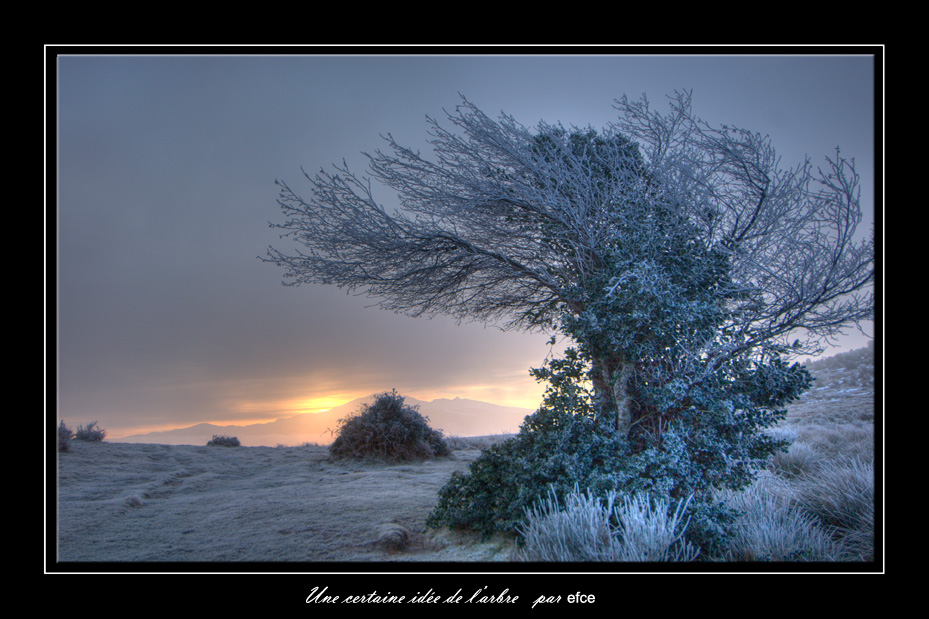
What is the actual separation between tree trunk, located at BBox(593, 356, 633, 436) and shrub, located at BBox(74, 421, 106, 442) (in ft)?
49.5

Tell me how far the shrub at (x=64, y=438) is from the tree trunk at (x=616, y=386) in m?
12.9

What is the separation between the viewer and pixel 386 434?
13234mm

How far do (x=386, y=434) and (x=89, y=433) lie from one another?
8.96 m

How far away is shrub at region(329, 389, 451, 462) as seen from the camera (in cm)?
1314

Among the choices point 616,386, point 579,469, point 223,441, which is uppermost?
point 616,386

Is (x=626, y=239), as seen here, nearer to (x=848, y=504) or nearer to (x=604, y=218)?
(x=604, y=218)

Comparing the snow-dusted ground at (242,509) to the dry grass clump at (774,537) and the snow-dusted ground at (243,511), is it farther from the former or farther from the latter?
the dry grass clump at (774,537)

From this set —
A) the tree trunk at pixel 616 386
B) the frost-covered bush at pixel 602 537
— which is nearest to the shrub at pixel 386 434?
the tree trunk at pixel 616 386

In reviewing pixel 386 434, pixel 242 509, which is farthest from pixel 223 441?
pixel 242 509

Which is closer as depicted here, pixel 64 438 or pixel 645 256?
pixel 645 256

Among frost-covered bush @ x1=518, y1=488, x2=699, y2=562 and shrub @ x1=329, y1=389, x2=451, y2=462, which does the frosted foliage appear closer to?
frost-covered bush @ x1=518, y1=488, x2=699, y2=562
